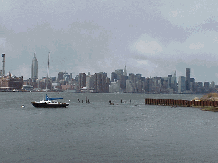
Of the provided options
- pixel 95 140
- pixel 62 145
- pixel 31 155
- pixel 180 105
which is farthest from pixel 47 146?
pixel 180 105

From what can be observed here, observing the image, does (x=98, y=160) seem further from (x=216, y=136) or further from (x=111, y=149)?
(x=216, y=136)

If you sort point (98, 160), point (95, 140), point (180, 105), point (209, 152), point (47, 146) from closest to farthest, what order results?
point (98, 160) → point (209, 152) → point (47, 146) → point (95, 140) → point (180, 105)

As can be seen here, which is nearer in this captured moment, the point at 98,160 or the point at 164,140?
the point at 98,160

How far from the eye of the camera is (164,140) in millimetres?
39688

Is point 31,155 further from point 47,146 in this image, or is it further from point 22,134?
point 22,134

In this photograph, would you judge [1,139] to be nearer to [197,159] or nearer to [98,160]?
[98,160]

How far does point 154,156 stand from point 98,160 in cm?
669

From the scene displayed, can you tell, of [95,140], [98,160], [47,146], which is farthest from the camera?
[95,140]

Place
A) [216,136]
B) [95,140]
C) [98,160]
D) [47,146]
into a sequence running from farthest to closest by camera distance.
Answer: [216,136], [95,140], [47,146], [98,160]

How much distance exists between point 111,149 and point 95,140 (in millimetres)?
5801

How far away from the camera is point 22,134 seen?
1721 inches

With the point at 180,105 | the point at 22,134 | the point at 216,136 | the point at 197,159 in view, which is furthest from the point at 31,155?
the point at 180,105

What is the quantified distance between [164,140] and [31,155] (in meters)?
19.5

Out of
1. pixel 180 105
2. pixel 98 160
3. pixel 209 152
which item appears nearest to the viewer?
pixel 98 160
